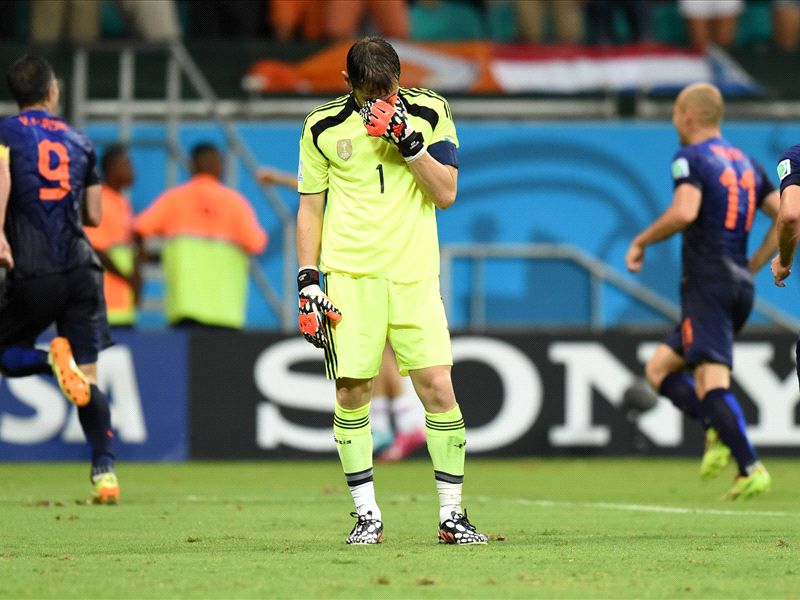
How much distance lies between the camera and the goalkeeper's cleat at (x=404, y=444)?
42.1 feet

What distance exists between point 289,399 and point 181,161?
3.16 meters

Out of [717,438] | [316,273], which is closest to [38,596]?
[316,273]

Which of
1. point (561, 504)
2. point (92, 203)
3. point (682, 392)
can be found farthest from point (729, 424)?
point (92, 203)

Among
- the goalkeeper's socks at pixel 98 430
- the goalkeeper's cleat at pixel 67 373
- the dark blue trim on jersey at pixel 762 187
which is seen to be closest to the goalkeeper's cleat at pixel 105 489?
the goalkeeper's socks at pixel 98 430

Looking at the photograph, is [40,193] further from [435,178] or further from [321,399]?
[321,399]

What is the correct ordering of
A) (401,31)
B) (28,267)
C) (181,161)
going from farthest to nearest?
(401,31) < (181,161) < (28,267)

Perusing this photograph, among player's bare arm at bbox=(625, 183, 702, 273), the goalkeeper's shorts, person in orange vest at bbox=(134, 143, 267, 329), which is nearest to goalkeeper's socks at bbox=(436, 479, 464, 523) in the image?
the goalkeeper's shorts

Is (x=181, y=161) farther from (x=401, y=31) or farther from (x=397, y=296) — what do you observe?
(x=397, y=296)

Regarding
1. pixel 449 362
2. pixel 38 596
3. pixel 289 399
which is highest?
pixel 449 362

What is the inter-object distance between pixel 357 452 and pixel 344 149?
118 centimetres

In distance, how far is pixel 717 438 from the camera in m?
9.23

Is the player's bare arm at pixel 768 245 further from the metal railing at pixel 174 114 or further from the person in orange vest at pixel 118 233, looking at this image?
the metal railing at pixel 174 114

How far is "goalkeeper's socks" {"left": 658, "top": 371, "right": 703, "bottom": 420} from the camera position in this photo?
9594 mm

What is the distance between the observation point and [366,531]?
6.50m
